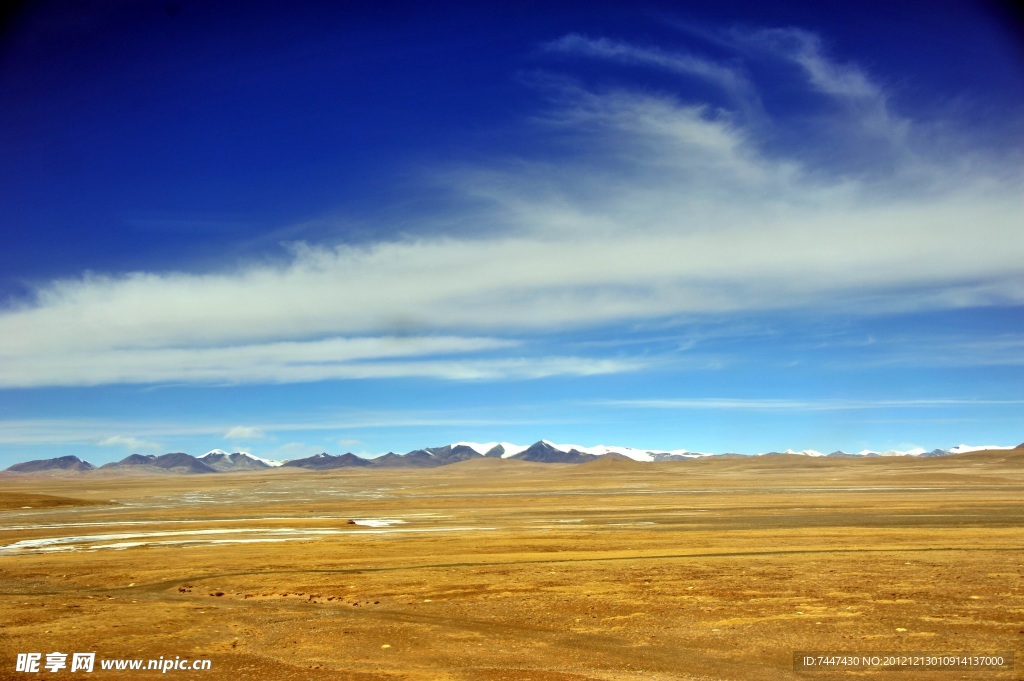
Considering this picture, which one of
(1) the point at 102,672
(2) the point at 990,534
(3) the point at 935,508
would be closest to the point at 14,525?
(1) the point at 102,672

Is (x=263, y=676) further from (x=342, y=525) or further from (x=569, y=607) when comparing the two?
(x=342, y=525)

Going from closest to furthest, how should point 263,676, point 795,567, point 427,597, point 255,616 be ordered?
point 263,676, point 255,616, point 427,597, point 795,567

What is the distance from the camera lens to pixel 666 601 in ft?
61.9

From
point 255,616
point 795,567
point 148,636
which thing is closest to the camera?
point 148,636

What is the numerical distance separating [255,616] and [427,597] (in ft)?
14.4

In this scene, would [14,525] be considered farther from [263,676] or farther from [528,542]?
[263,676]

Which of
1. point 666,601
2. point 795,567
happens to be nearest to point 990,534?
point 795,567

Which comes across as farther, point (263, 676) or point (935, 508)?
point (935, 508)

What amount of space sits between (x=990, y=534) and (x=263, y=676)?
31.6 metres

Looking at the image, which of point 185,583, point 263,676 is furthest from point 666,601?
point 185,583

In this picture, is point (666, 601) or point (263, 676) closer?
point (263, 676)

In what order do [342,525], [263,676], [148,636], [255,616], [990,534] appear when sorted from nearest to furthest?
[263,676]
[148,636]
[255,616]
[990,534]
[342,525]

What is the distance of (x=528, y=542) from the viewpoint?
33.6m

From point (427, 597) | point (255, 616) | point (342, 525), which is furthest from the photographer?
point (342, 525)
